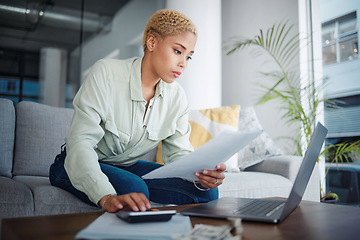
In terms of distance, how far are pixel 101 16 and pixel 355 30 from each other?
2.42 meters

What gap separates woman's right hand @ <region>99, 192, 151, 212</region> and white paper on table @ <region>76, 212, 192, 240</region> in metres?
0.06

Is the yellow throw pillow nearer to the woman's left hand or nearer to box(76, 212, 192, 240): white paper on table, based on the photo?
the woman's left hand

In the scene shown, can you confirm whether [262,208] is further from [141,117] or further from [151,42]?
[151,42]

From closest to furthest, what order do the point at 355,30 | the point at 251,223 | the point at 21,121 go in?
the point at 251,223, the point at 21,121, the point at 355,30

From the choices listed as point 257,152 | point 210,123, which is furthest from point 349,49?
point 210,123

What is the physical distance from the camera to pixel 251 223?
701 mm

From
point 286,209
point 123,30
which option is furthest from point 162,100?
point 123,30

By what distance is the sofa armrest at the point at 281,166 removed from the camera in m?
1.92

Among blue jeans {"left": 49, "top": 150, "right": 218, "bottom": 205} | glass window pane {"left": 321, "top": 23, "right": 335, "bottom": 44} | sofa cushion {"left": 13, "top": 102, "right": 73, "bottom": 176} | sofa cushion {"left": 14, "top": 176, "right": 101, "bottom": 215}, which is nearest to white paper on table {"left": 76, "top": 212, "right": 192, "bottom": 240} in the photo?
blue jeans {"left": 49, "top": 150, "right": 218, "bottom": 205}

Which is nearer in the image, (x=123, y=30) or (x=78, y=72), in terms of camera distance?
(x=78, y=72)

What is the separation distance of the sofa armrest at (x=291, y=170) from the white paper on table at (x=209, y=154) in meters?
1.10

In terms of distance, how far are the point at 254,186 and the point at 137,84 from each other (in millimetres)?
843

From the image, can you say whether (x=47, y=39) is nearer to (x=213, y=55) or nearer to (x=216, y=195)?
(x=213, y=55)

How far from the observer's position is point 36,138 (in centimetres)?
173
